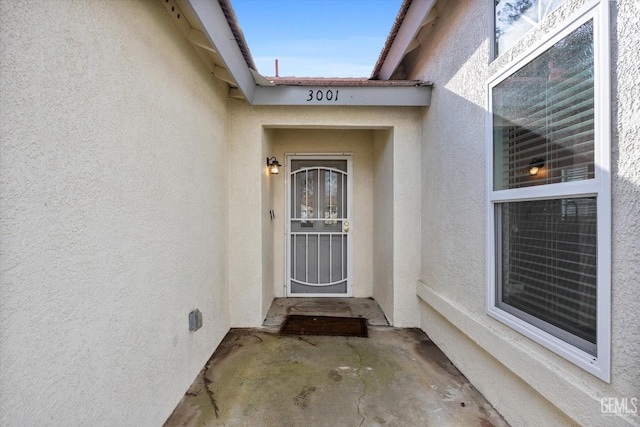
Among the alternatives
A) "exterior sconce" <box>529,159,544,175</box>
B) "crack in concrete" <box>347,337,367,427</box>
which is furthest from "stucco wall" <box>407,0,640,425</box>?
"crack in concrete" <box>347,337,367,427</box>

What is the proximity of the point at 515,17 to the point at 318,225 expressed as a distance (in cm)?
397

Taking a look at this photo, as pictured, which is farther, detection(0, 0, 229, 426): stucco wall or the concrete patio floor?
the concrete patio floor

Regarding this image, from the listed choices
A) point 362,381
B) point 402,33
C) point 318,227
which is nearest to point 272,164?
point 318,227

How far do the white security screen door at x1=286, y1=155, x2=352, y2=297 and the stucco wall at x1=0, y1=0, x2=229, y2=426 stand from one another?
2.79 meters

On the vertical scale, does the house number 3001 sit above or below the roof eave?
below

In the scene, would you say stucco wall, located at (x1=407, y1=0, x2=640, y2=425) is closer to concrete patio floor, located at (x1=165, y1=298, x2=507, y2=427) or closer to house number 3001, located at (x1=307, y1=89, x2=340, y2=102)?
concrete patio floor, located at (x1=165, y1=298, x2=507, y2=427)

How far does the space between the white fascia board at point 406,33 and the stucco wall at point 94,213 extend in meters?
A: 2.54

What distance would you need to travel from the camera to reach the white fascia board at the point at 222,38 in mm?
2165

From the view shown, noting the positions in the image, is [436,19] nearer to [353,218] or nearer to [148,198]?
[353,218]

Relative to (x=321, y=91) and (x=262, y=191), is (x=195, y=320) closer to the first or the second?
(x=262, y=191)

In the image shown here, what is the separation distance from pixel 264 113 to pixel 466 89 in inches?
99.4

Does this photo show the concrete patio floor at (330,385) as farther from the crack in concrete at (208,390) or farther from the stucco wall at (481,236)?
the stucco wall at (481,236)

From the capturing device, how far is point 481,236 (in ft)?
8.39

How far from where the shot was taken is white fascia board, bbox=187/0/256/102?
2165mm
